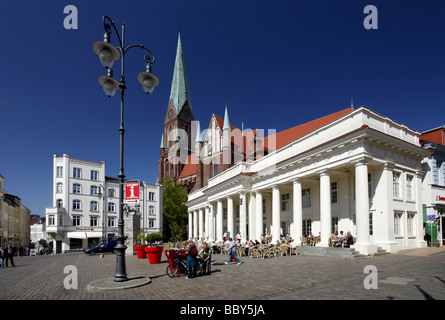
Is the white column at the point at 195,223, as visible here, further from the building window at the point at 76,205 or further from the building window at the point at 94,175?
the building window at the point at 76,205

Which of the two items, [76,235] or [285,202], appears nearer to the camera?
[285,202]

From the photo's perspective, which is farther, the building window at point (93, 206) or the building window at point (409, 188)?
the building window at point (93, 206)

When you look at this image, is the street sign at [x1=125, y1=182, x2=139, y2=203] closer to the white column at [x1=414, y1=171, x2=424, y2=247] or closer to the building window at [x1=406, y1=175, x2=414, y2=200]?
the building window at [x1=406, y1=175, x2=414, y2=200]

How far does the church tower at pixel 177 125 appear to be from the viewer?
75.8 metres

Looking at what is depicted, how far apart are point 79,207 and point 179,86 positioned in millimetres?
45049

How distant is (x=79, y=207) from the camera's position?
158ft

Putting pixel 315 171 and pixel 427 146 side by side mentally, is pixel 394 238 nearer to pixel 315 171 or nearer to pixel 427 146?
pixel 315 171

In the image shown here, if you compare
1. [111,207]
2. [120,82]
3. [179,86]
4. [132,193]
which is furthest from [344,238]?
[179,86]

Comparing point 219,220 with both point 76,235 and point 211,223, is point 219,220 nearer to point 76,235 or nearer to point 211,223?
point 211,223

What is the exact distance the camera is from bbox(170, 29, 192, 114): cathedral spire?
79787mm

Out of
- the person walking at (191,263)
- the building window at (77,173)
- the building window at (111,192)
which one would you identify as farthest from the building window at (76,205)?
the person walking at (191,263)

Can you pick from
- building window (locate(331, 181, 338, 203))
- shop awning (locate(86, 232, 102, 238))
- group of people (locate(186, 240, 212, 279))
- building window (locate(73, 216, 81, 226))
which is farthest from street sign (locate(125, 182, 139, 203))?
building window (locate(73, 216, 81, 226))
